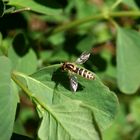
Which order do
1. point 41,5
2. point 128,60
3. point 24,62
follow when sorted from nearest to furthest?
point 41,5, point 24,62, point 128,60

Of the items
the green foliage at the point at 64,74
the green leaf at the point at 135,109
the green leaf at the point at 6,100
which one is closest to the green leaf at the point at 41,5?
the green foliage at the point at 64,74

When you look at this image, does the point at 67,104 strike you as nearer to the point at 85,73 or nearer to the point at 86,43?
the point at 85,73

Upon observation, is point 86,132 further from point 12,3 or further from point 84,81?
point 12,3

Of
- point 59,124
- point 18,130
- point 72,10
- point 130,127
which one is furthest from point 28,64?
point 130,127

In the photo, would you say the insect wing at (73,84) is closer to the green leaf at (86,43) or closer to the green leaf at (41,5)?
the green leaf at (41,5)

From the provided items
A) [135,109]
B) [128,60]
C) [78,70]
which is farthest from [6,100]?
[135,109]

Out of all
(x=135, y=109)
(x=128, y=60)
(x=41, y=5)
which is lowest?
(x=135, y=109)
